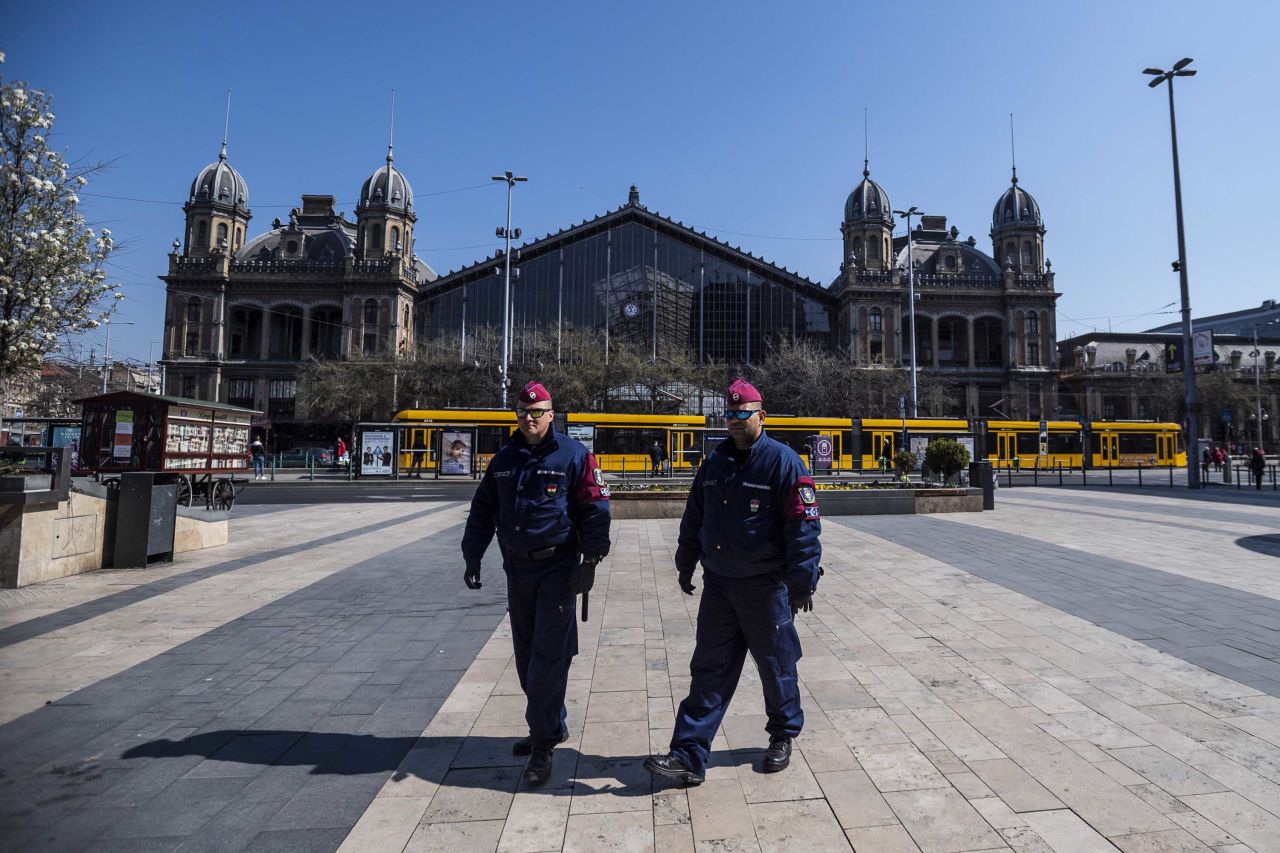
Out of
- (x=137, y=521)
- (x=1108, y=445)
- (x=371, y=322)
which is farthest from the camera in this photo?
(x=371, y=322)

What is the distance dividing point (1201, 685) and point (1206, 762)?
133 cm

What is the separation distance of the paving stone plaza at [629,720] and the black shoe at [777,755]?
49 millimetres

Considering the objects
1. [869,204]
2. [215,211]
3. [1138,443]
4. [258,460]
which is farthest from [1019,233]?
[215,211]

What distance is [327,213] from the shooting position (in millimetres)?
62469

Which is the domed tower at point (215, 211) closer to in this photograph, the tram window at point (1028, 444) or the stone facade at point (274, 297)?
the stone facade at point (274, 297)

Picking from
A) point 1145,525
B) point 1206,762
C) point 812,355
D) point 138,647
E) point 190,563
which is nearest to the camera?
point 1206,762

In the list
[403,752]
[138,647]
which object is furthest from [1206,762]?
[138,647]

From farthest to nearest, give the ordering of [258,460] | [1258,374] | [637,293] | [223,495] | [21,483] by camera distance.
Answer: [1258,374]
[637,293]
[258,460]
[223,495]
[21,483]

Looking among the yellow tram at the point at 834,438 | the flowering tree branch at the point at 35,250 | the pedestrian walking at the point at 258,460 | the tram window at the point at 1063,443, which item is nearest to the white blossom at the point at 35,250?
the flowering tree branch at the point at 35,250

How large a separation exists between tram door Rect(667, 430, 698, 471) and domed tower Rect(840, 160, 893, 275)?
1417 inches

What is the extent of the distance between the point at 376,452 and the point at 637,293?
31.0 meters

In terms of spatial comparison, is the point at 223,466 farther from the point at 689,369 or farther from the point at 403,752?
the point at 689,369

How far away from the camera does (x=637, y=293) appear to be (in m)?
54.2

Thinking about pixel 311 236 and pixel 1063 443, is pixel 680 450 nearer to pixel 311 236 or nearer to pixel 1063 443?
pixel 1063 443
